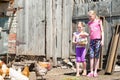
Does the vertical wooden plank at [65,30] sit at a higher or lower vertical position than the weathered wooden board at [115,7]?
lower

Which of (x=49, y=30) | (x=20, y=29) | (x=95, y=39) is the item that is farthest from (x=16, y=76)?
(x=20, y=29)

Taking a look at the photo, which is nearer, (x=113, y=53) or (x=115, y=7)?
(x=113, y=53)

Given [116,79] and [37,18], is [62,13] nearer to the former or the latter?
[37,18]

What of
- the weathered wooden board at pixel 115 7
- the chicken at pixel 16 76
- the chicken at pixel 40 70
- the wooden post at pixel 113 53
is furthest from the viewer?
the weathered wooden board at pixel 115 7

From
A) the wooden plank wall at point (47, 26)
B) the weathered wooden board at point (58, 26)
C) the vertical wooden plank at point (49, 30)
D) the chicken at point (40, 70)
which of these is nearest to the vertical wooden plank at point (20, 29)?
the wooden plank wall at point (47, 26)

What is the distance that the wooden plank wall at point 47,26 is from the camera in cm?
1266

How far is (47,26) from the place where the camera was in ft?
41.7

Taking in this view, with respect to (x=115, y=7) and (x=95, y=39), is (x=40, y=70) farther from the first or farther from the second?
(x=115, y=7)

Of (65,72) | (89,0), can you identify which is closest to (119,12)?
(89,0)

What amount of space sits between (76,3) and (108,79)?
10.9ft

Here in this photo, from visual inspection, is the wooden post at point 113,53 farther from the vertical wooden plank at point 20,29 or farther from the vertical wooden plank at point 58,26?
the vertical wooden plank at point 20,29

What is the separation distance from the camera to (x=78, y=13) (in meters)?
12.5

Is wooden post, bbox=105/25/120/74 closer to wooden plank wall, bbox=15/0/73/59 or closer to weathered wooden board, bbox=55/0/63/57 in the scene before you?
wooden plank wall, bbox=15/0/73/59

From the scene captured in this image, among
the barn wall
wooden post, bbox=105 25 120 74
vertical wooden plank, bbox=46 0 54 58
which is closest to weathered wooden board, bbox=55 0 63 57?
vertical wooden plank, bbox=46 0 54 58
